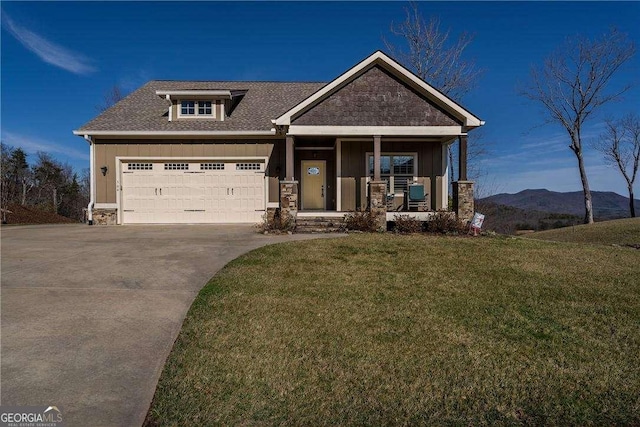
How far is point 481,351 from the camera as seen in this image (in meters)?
3.82

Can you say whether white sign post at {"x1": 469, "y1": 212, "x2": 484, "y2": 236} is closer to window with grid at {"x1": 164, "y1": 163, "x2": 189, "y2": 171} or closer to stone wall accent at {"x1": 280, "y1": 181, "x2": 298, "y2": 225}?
stone wall accent at {"x1": 280, "y1": 181, "x2": 298, "y2": 225}

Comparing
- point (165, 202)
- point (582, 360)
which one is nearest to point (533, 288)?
point (582, 360)

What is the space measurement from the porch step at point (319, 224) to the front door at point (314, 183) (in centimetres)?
299

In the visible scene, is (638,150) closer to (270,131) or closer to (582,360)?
(270,131)

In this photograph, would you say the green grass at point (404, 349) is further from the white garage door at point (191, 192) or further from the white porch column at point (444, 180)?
the white garage door at point (191, 192)

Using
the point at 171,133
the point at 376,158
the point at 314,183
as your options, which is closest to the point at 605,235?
the point at 376,158

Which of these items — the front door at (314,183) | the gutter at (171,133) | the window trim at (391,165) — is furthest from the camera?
the front door at (314,183)

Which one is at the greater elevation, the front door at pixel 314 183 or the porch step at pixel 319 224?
the front door at pixel 314 183

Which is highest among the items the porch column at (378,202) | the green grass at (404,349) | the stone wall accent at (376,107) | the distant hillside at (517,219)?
the stone wall accent at (376,107)

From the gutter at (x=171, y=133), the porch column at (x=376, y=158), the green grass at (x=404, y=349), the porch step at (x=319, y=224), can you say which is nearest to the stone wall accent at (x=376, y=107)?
the porch column at (x=376, y=158)

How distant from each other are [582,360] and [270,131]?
12470 millimetres

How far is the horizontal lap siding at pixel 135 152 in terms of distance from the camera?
1422 centimetres

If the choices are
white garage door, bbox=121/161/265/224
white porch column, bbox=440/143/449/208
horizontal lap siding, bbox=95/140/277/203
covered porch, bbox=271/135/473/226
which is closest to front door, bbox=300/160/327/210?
covered porch, bbox=271/135/473/226

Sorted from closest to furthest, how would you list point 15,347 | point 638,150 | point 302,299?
point 15,347
point 302,299
point 638,150
